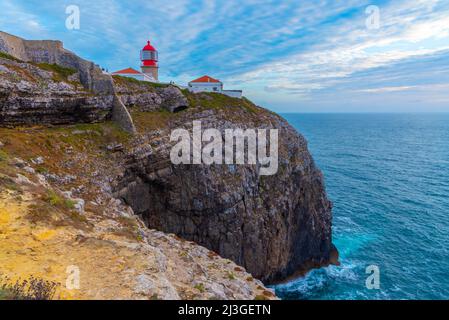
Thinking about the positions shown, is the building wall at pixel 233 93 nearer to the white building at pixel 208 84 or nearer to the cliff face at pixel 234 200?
the white building at pixel 208 84

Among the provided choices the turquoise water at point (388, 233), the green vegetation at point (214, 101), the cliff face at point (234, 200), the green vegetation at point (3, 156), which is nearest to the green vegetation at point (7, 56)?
the cliff face at point (234, 200)

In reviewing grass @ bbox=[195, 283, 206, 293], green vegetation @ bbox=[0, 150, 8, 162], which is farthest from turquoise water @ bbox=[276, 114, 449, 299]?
green vegetation @ bbox=[0, 150, 8, 162]

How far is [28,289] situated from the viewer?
8516mm

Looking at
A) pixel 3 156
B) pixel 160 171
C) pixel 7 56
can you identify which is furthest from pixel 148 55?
pixel 3 156

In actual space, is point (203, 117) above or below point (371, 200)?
above

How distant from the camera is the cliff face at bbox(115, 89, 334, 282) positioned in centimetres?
3130

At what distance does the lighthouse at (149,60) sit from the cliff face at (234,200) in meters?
15.5

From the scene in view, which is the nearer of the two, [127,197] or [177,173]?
[127,197]

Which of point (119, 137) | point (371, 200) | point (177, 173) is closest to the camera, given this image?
point (119, 137)

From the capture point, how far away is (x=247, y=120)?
4334 cm

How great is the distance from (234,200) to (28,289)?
26.6m

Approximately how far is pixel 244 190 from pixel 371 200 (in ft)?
135
